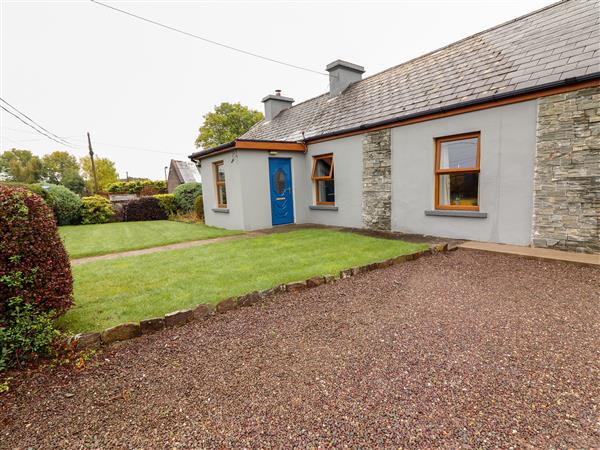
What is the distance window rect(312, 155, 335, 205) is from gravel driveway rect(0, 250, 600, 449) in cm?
685

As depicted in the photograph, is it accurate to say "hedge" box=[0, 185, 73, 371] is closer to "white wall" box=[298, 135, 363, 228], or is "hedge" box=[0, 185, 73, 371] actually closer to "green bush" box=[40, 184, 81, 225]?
"white wall" box=[298, 135, 363, 228]

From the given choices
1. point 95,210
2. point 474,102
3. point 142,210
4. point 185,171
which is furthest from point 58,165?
point 474,102

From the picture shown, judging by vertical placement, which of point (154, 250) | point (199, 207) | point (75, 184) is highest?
point (75, 184)

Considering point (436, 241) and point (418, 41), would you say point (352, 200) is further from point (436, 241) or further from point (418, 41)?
point (418, 41)

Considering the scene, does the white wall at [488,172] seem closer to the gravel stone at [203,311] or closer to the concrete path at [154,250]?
the concrete path at [154,250]

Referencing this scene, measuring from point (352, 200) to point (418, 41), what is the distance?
959cm

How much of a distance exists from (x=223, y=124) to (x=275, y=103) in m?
23.9

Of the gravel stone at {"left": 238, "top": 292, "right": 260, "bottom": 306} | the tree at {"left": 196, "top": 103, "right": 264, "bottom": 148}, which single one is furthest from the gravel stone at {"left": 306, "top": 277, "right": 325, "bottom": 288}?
the tree at {"left": 196, "top": 103, "right": 264, "bottom": 148}

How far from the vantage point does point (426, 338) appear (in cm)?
288

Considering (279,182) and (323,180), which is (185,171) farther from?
(323,180)

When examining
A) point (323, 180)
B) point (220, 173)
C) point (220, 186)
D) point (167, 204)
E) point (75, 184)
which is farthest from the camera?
point (75, 184)

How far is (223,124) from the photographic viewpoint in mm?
38062

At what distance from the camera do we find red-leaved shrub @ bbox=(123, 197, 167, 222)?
1559 centimetres

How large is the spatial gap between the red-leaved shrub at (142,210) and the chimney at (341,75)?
10551mm
